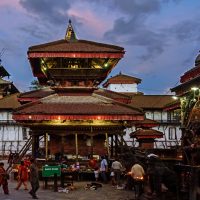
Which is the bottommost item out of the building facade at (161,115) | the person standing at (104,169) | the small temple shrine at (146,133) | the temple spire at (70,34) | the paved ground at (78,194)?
the paved ground at (78,194)

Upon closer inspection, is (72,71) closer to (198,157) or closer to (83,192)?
(83,192)

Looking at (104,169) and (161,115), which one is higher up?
(161,115)

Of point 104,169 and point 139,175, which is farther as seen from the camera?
point 104,169

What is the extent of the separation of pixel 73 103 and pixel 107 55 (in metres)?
4.09

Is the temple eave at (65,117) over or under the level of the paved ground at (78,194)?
over

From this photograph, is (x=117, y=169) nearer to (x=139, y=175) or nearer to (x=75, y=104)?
(x=139, y=175)

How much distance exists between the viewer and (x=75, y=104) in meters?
29.1

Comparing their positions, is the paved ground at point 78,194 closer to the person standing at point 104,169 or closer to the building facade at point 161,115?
the person standing at point 104,169

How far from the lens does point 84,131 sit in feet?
95.4

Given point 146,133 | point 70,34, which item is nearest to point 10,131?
point 146,133

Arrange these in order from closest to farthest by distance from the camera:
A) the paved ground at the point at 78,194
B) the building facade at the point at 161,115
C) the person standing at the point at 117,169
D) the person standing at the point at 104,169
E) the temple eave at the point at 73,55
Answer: the paved ground at the point at 78,194 → the person standing at the point at 117,169 → the person standing at the point at 104,169 → the temple eave at the point at 73,55 → the building facade at the point at 161,115

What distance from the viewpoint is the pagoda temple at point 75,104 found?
27.3 m

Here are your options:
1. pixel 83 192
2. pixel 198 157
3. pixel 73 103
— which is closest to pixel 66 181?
pixel 83 192

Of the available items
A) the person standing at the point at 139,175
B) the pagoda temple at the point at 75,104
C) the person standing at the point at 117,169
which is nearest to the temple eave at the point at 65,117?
the pagoda temple at the point at 75,104
